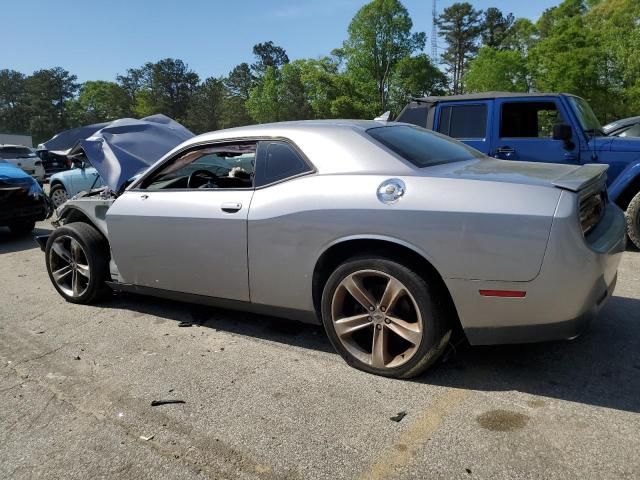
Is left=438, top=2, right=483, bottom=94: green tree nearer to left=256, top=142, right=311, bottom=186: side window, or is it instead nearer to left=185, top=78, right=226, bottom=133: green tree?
left=185, top=78, right=226, bottom=133: green tree

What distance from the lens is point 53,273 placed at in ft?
15.4

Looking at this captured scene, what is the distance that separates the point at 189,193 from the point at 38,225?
25.3 ft

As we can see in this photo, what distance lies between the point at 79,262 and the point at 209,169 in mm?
1499

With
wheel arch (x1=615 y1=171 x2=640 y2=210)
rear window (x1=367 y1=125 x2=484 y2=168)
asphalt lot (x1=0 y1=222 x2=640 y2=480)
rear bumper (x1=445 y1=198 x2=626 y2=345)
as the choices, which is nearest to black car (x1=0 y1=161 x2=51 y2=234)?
asphalt lot (x1=0 y1=222 x2=640 y2=480)

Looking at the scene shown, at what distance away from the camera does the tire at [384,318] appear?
2678 millimetres

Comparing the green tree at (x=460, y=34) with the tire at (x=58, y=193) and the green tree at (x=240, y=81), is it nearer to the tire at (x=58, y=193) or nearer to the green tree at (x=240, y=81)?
the green tree at (x=240, y=81)

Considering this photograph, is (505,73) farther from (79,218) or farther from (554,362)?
(554,362)

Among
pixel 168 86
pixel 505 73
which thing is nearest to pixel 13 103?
pixel 168 86

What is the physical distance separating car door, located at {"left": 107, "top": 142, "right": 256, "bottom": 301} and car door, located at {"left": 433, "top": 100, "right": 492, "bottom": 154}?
4007 millimetres

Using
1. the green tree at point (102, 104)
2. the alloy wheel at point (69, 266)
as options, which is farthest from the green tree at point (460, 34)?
the alloy wheel at point (69, 266)

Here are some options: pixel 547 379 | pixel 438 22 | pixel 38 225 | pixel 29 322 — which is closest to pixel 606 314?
pixel 547 379

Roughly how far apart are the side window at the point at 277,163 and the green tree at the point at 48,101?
95574mm

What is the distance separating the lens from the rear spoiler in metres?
2.44

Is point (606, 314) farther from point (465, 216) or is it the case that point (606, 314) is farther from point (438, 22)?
point (438, 22)
